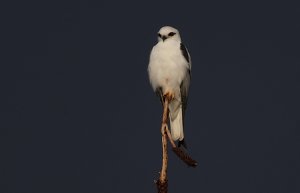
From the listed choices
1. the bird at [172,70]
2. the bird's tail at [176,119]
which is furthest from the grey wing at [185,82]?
the bird's tail at [176,119]

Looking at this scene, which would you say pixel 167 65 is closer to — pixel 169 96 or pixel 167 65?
pixel 167 65

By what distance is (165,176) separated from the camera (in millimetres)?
3930

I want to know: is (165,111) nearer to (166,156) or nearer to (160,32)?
(166,156)

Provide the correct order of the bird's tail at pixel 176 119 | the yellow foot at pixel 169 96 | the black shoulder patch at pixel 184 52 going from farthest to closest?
the bird's tail at pixel 176 119
the black shoulder patch at pixel 184 52
the yellow foot at pixel 169 96

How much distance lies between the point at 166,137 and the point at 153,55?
2575mm

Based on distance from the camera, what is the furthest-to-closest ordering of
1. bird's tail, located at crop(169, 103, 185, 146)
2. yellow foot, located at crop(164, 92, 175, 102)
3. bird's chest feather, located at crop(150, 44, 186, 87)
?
bird's tail, located at crop(169, 103, 185, 146), bird's chest feather, located at crop(150, 44, 186, 87), yellow foot, located at crop(164, 92, 175, 102)

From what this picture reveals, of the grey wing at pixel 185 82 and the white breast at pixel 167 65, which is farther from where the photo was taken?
the grey wing at pixel 185 82

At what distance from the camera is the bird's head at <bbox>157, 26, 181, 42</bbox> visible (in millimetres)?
6895

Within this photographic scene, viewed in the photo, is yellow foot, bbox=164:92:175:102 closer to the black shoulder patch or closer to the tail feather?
the tail feather

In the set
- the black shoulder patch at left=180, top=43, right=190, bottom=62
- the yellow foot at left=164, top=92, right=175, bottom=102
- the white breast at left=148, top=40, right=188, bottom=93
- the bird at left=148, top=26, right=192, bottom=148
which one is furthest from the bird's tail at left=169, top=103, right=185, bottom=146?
the black shoulder patch at left=180, top=43, right=190, bottom=62

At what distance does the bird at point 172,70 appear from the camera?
265 inches

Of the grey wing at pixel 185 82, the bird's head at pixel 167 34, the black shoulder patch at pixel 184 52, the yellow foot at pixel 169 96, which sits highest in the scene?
the bird's head at pixel 167 34

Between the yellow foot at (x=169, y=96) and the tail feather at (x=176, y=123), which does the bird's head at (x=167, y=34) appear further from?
the tail feather at (x=176, y=123)

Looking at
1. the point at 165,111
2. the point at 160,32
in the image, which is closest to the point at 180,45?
the point at 160,32
